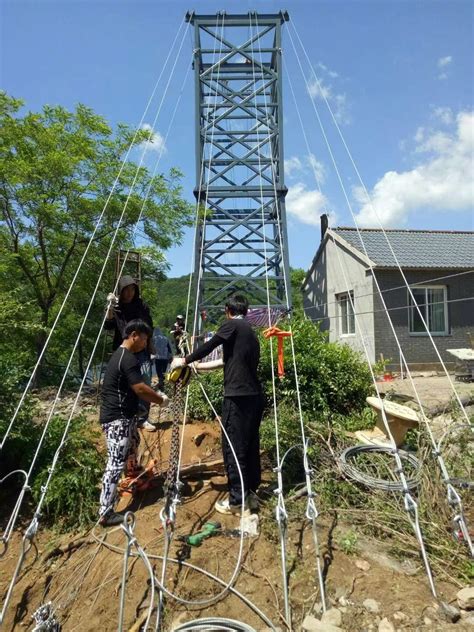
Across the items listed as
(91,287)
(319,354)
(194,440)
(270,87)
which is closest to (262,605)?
(194,440)

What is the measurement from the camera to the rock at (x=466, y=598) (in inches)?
87.8

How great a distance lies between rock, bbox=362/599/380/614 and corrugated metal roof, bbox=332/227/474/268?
28.7 feet

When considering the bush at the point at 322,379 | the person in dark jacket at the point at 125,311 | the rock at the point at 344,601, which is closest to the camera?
the rock at the point at 344,601

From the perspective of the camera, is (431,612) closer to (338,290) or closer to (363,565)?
(363,565)

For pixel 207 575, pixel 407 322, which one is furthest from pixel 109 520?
pixel 407 322

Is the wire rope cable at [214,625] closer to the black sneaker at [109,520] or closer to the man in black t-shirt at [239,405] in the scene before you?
the man in black t-shirt at [239,405]

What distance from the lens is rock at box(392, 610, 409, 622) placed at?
218cm

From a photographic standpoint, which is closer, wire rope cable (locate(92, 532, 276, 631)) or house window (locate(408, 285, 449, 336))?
wire rope cable (locate(92, 532, 276, 631))

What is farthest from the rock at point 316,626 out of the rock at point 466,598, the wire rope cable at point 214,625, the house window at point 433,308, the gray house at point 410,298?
the house window at point 433,308

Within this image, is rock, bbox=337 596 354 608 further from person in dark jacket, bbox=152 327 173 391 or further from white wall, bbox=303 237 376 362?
white wall, bbox=303 237 376 362

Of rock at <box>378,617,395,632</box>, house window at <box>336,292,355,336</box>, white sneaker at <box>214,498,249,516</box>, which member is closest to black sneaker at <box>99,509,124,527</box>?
white sneaker at <box>214,498,249,516</box>

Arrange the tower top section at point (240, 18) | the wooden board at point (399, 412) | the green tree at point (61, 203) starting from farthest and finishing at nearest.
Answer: the tower top section at point (240, 18), the green tree at point (61, 203), the wooden board at point (399, 412)

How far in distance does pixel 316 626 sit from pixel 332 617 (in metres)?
0.14

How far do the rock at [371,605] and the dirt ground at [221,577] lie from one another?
0.02 m
